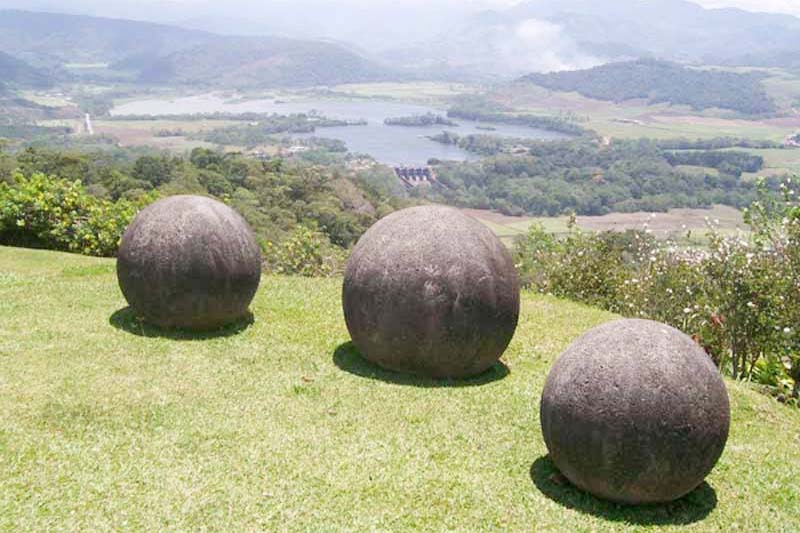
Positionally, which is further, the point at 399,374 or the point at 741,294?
the point at 741,294

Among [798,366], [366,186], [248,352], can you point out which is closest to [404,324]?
[248,352]

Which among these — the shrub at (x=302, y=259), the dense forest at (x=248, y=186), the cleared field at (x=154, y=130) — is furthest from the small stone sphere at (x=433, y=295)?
the cleared field at (x=154, y=130)

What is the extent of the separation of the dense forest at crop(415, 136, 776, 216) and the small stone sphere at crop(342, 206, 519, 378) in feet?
272

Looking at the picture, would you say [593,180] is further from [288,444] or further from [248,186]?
[288,444]

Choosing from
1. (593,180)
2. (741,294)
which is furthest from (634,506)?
(593,180)

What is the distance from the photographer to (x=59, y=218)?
1024 inches

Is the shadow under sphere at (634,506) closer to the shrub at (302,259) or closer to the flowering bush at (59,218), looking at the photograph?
the shrub at (302,259)

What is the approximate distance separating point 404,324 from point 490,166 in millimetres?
119187

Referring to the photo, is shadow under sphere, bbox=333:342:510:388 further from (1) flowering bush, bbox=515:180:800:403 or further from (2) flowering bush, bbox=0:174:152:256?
(2) flowering bush, bbox=0:174:152:256

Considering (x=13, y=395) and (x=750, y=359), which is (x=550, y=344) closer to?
(x=750, y=359)

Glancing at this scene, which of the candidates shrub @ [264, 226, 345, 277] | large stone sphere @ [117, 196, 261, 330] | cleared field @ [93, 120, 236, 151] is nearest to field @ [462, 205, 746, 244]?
shrub @ [264, 226, 345, 277]

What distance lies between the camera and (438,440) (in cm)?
1069

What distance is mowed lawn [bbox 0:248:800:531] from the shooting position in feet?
28.7

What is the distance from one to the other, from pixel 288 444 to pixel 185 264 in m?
5.15
